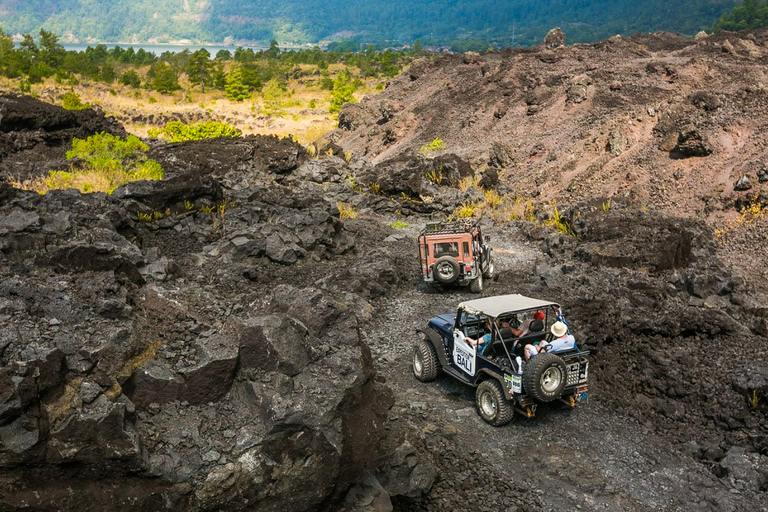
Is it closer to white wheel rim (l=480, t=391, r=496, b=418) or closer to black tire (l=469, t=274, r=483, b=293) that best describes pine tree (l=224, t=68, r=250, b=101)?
black tire (l=469, t=274, r=483, b=293)

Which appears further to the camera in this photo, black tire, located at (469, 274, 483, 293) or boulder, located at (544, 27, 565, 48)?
boulder, located at (544, 27, 565, 48)

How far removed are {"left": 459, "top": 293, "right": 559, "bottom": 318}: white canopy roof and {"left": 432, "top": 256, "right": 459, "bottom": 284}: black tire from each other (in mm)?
4470

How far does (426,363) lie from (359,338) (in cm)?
411

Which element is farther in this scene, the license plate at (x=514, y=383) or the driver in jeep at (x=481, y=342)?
the driver in jeep at (x=481, y=342)

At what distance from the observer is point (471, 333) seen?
37.4 feet

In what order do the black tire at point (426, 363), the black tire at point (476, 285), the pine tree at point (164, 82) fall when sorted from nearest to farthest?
the black tire at point (426, 363) < the black tire at point (476, 285) < the pine tree at point (164, 82)

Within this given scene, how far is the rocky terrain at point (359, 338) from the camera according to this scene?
589cm

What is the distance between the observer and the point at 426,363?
11.8 meters

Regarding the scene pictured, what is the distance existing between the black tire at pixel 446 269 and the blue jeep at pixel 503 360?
3.92m

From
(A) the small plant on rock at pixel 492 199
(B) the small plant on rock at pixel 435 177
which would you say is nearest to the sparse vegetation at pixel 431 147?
(B) the small plant on rock at pixel 435 177

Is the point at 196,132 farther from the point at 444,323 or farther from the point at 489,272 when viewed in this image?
the point at 444,323

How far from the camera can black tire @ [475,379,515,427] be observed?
32.9ft

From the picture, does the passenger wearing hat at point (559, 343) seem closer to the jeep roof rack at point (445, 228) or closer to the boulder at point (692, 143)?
the jeep roof rack at point (445, 228)

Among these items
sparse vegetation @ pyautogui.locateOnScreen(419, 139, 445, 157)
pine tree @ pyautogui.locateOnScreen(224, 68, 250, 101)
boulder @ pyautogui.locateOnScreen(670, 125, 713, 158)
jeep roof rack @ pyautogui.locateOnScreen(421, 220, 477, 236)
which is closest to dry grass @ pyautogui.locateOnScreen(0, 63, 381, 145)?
pine tree @ pyautogui.locateOnScreen(224, 68, 250, 101)
